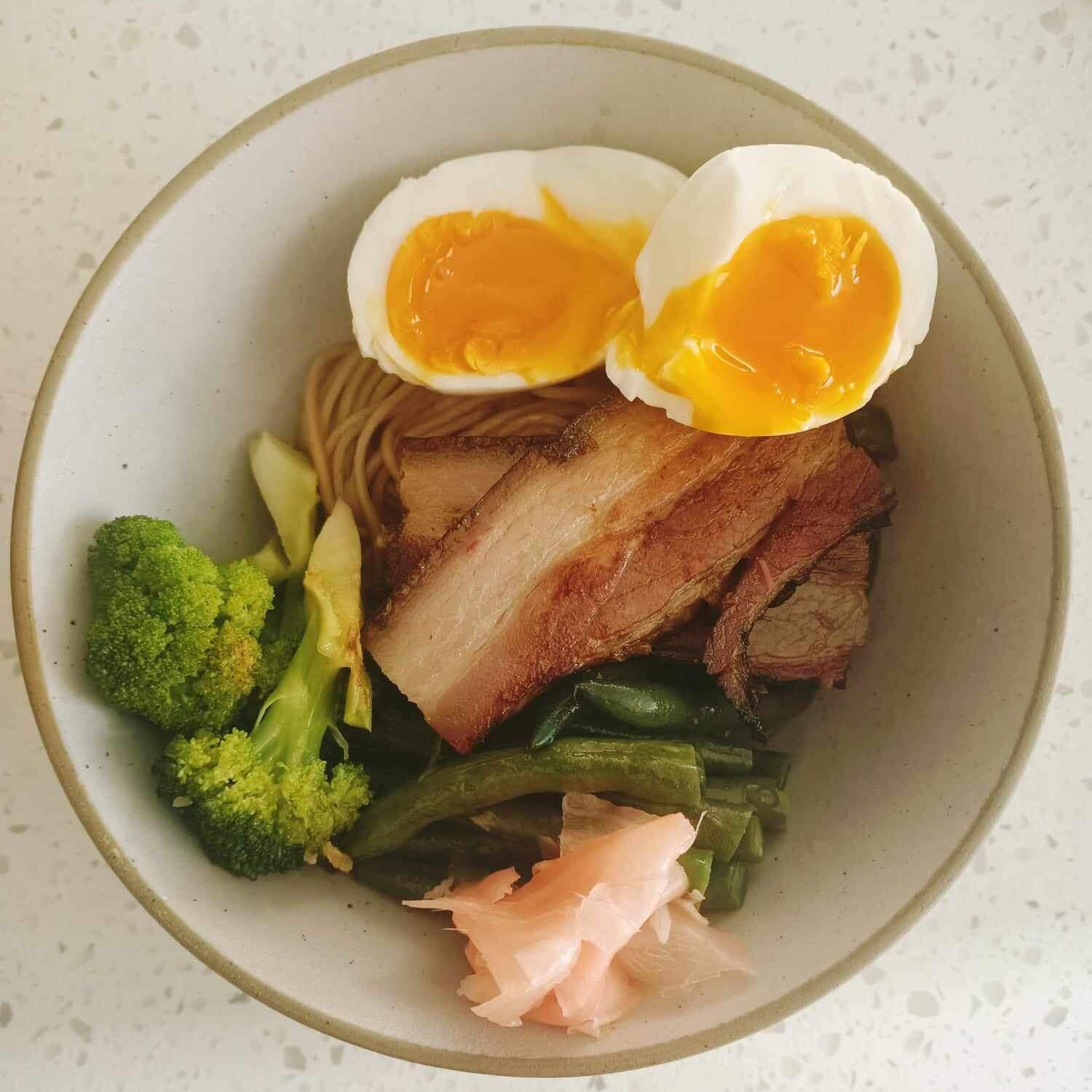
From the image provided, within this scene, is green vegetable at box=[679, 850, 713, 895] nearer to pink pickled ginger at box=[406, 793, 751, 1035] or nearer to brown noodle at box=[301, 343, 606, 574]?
pink pickled ginger at box=[406, 793, 751, 1035]

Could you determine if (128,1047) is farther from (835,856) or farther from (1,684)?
(835,856)

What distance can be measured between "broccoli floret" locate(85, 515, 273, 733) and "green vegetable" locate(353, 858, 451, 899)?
367 millimetres

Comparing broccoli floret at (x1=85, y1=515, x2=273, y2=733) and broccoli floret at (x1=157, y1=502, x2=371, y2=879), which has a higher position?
broccoli floret at (x1=85, y1=515, x2=273, y2=733)

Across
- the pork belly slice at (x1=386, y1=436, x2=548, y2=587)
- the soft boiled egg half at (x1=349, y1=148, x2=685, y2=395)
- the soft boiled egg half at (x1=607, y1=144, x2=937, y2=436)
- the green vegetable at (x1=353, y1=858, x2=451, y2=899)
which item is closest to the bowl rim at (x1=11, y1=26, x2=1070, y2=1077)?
the soft boiled egg half at (x1=607, y1=144, x2=937, y2=436)

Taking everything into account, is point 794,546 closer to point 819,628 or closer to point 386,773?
point 819,628

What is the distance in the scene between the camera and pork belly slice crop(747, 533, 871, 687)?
1907 millimetres

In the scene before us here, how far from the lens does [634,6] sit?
204cm

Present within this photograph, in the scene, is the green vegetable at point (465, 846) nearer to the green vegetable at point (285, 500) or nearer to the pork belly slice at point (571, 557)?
the pork belly slice at point (571, 557)

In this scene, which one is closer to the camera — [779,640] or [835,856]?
[835,856]

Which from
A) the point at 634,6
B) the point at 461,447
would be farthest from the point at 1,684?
the point at 634,6

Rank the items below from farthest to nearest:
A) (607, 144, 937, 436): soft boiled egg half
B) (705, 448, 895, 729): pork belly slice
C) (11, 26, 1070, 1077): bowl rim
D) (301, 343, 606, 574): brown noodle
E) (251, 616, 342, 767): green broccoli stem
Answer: (301, 343, 606, 574): brown noodle, (705, 448, 895, 729): pork belly slice, (251, 616, 342, 767): green broccoli stem, (607, 144, 937, 436): soft boiled egg half, (11, 26, 1070, 1077): bowl rim

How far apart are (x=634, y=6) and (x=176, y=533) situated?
4.52ft

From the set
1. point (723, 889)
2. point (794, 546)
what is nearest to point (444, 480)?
point (794, 546)

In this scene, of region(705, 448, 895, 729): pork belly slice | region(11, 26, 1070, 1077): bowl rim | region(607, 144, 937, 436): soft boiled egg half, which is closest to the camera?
region(11, 26, 1070, 1077): bowl rim
